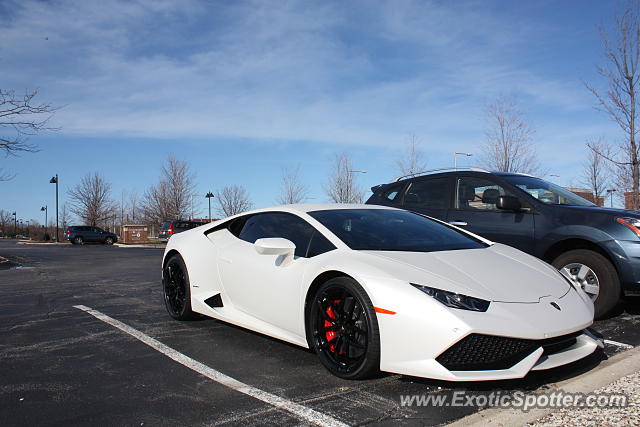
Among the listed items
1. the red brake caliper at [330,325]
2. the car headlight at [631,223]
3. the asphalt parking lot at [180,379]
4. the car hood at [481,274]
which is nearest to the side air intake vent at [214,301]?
the asphalt parking lot at [180,379]

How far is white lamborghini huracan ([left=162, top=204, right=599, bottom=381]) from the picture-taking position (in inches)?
111

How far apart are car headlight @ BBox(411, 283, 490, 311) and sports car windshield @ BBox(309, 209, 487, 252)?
72 centimetres

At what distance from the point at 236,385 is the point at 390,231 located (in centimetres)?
171

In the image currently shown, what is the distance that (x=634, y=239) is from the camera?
15.9 ft

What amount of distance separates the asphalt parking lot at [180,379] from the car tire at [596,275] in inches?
8.6

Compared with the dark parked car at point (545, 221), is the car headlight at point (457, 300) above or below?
below

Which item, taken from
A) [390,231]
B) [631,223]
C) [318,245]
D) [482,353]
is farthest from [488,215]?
[482,353]

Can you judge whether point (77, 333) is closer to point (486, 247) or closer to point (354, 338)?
point (354, 338)

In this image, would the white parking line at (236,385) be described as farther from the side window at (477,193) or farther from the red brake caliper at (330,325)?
the side window at (477,193)

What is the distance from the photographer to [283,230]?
4.31m

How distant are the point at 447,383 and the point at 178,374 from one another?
184 centimetres

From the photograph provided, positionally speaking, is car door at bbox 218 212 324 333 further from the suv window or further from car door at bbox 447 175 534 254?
car door at bbox 447 175 534 254

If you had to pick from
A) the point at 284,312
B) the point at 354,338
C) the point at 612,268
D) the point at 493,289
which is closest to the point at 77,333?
the point at 284,312

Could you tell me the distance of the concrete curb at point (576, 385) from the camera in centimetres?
256
